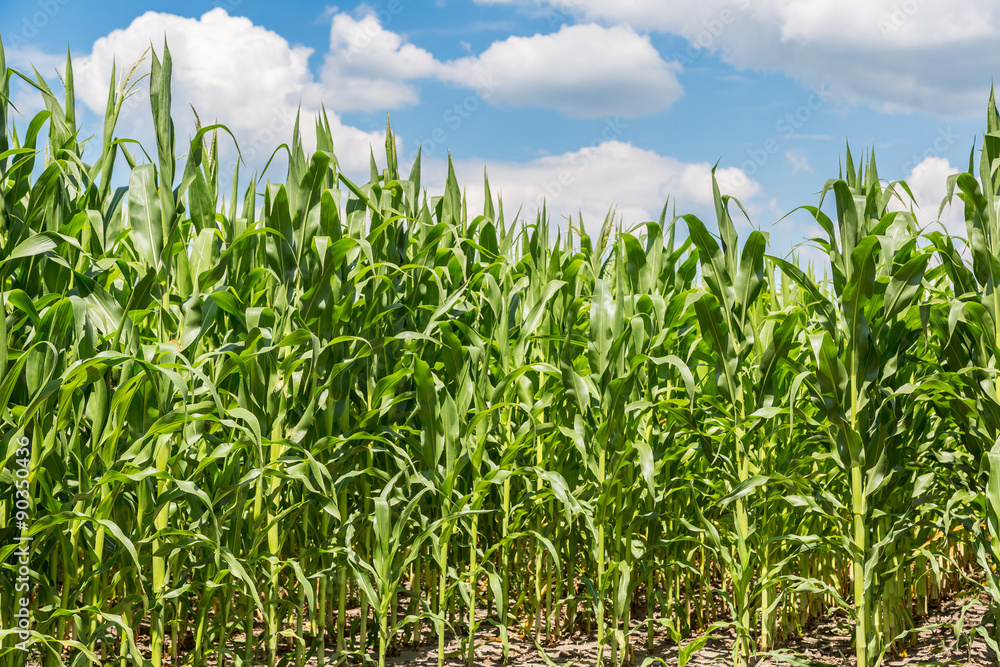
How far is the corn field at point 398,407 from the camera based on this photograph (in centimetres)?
208

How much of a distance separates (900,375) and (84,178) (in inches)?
123

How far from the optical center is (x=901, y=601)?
10.5ft

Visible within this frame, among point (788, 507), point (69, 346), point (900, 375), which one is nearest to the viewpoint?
point (69, 346)

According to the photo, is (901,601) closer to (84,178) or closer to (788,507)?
(788,507)

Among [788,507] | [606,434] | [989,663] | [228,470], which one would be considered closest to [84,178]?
[228,470]

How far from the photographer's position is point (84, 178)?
2.45 meters

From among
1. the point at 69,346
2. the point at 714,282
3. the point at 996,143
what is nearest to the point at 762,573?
the point at 714,282

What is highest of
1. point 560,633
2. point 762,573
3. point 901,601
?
point 762,573

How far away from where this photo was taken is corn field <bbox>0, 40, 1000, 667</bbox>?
2.08 meters

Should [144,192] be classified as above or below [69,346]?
above

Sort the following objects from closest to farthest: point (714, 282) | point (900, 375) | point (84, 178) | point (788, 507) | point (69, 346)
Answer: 1. point (69, 346)
2. point (84, 178)
3. point (714, 282)
4. point (900, 375)
5. point (788, 507)

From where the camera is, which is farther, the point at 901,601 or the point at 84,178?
the point at 901,601

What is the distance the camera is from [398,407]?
9.48 ft

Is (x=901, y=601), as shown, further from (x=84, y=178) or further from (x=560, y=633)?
(x=84, y=178)
